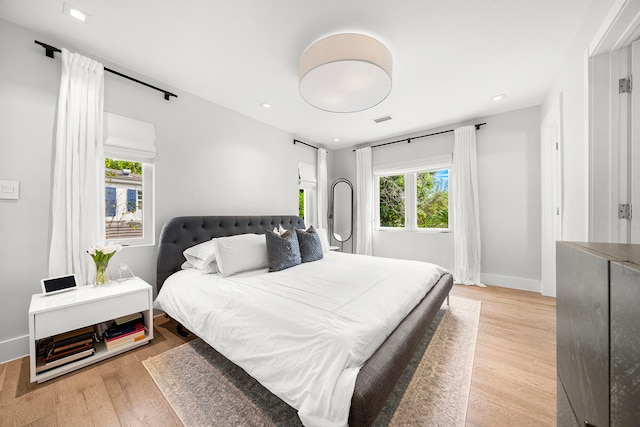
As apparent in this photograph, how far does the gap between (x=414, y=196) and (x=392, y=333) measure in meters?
3.44

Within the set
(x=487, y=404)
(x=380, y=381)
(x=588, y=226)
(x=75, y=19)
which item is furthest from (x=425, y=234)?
(x=75, y=19)

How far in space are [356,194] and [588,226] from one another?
3586mm

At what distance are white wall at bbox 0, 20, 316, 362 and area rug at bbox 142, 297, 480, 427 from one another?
1.17m

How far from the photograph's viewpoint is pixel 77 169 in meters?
2.02

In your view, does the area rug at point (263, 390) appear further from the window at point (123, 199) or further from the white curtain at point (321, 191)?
the white curtain at point (321, 191)

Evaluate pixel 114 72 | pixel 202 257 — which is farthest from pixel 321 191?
pixel 114 72

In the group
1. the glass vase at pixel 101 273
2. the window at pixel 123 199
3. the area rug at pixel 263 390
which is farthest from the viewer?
the window at pixel 123 199

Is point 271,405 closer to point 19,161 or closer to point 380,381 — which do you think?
point 380,381

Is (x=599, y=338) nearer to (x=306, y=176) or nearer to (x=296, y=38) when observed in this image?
(x=296, y=38)

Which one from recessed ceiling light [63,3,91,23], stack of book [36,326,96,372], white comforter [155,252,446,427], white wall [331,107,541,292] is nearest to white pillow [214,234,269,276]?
white comforter [155,252,446,427]

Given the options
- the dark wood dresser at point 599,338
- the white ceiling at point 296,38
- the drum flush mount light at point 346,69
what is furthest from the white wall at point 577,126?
the dark wood dresser at point 599,338

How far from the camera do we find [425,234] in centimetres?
424

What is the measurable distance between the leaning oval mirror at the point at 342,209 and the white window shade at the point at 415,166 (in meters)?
0.77

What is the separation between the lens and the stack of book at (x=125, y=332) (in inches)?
73.9
